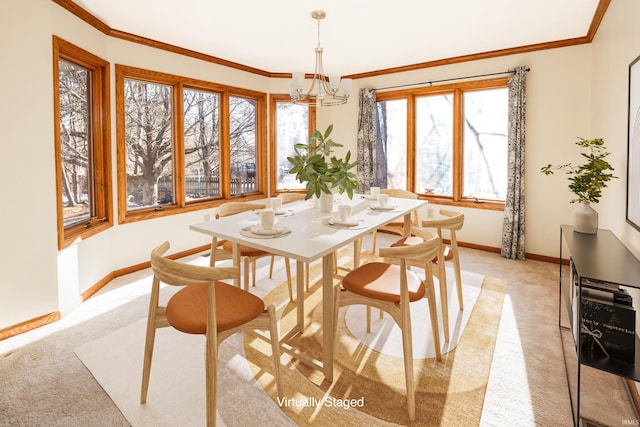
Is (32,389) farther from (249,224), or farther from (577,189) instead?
(577,189)

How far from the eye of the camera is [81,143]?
3.29 metres

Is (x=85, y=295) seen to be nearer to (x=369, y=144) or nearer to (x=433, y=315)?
(x=433, y=315)

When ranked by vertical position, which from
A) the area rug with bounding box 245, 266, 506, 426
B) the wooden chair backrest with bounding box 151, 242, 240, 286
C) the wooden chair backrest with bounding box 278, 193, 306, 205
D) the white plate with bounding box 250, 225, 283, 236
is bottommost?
the area rug with bounding box 245, 266, 506, 426

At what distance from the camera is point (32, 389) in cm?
191

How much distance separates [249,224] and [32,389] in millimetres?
1485

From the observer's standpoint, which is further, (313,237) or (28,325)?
(28,325)

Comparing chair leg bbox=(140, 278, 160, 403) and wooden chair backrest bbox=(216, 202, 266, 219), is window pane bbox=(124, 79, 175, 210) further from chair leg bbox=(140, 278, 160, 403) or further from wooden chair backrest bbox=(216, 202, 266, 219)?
chair leg bbox=(140, 278, 160, 403)

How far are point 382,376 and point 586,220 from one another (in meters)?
1.72

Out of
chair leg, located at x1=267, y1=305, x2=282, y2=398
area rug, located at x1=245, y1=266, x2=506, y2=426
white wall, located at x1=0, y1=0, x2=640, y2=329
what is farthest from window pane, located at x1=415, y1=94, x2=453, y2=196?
chair leg, located at x1=267, y1=305, x2=282, y2=398

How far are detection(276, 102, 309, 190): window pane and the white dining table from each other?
9.27 feet

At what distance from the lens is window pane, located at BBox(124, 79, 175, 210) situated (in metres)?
3.88

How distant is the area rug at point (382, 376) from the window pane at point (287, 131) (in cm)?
317

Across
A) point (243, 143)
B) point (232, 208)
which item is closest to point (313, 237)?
point (232, 208)

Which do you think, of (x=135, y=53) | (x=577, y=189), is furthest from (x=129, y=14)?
(x=577, y=189)
